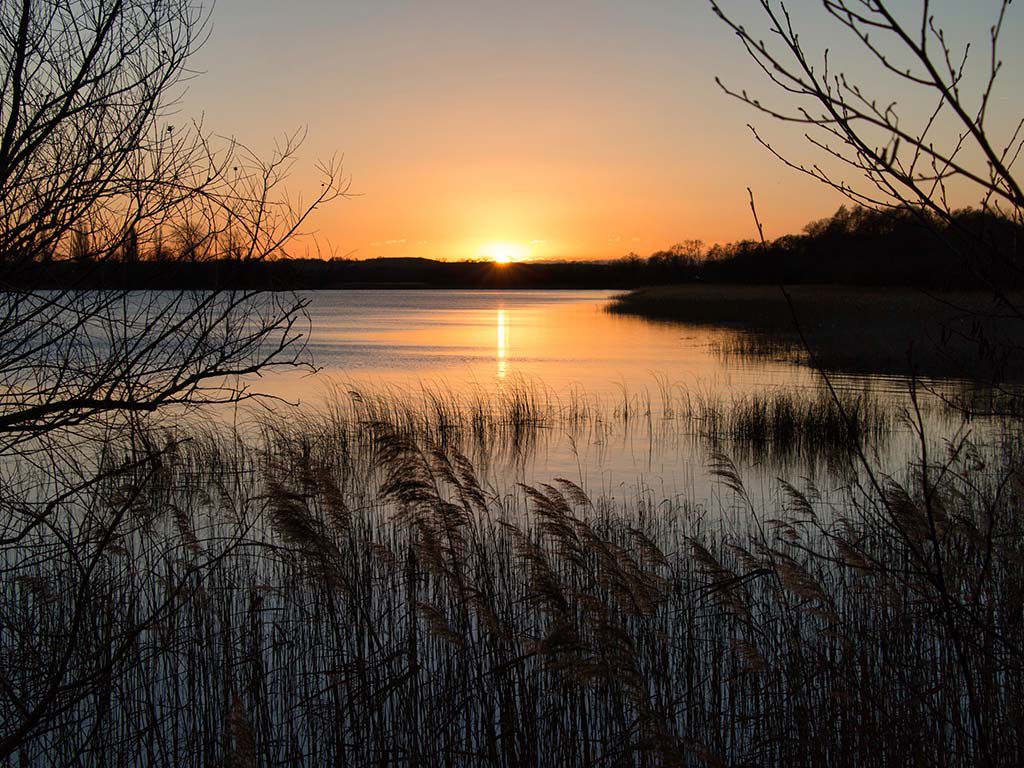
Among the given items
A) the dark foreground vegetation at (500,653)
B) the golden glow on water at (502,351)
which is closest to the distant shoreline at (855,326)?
the dark foreground vegetation at (500,653)

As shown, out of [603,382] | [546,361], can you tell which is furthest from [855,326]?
[603,382]

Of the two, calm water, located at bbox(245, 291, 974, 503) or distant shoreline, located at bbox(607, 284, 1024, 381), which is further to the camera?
distant shoreline, located at bbox(607, 284, 1024, 381)

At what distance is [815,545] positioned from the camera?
881 cm

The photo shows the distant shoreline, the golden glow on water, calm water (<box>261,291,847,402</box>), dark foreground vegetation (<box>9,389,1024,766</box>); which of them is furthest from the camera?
the golden glow on water

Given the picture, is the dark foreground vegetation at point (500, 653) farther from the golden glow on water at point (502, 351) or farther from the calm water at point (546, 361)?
the golden glow on water at point (502, 351)

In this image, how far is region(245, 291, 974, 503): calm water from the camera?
13.8m

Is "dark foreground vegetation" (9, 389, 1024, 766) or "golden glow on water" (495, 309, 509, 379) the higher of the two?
"dark foreground vegetation" (9, 389, 1024, 766)

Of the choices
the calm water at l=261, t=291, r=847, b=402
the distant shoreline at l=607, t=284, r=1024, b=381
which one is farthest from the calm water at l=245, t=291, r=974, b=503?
the distant shoreline at l=607, t=284, r=1024, b=381

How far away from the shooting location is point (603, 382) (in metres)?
25.5

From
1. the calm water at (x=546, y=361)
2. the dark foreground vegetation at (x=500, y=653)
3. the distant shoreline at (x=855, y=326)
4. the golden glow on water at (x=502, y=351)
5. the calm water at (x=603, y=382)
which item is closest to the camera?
the dark foreground vegetation at (x=500, y=653)

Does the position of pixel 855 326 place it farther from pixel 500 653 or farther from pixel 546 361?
pixel 500 653

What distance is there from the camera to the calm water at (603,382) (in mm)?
13750

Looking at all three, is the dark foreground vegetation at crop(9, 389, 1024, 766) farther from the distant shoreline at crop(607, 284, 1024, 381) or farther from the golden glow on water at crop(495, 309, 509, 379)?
the golden glow on water at crop(495, 309, 509, 379)

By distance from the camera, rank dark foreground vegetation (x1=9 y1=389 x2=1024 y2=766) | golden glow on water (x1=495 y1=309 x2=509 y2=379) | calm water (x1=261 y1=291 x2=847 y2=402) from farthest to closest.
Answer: golden glow on water (x1=495 y1=309 x2=509 y2=379)
calm water (x1=261 y1=291 x2=847 y2=402)
dark foreground vegetation (x1=9 y1=389 x2=1024 y2=766)
